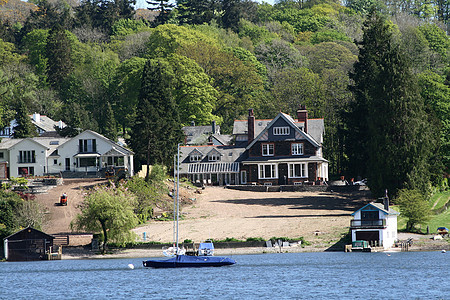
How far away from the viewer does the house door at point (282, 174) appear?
4309 inches

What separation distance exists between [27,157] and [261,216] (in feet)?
121

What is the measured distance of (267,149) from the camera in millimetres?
111562

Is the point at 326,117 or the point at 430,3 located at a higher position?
the point at 430,3

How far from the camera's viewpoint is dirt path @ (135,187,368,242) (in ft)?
266

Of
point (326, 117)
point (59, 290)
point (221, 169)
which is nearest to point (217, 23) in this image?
point (326, 117)

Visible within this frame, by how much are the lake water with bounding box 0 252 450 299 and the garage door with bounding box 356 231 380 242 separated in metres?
1.77

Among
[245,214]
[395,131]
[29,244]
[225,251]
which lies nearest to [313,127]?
[245,214]

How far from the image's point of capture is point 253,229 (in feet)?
270

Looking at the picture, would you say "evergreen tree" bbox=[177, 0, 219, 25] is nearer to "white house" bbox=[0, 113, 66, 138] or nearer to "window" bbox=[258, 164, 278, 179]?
"white house" bbox=[0, 113, 66, 138]

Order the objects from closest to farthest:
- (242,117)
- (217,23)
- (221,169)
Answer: (221,169) < (242,117) < (217,23)

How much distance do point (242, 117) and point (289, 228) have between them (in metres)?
59.1

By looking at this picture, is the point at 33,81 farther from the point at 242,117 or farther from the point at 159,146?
the point at 159,146

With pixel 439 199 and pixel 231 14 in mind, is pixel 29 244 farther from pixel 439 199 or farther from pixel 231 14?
pixel 231 14

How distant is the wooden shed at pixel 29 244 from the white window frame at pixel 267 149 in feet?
131
